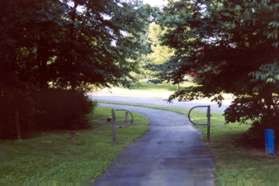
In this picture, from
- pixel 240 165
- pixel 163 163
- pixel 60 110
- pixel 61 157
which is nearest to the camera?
pixel 240 165

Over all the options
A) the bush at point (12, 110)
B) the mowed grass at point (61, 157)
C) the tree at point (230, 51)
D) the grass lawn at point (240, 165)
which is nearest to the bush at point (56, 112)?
the bush at point (12, 110)

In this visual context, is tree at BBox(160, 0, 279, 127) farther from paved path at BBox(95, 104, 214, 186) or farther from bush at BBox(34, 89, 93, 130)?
bush at BBox(34, 89, 93, 130)

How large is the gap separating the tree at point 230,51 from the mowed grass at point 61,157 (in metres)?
3.30

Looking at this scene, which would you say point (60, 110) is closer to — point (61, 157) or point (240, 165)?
point (61, 157)

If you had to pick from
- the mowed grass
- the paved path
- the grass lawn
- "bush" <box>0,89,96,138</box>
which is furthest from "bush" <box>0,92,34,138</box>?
the grass lawn

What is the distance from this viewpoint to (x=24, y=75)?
20859 mm

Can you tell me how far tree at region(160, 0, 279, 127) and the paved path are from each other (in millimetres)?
1735

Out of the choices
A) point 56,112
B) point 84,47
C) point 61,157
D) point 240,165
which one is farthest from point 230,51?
point 56,112

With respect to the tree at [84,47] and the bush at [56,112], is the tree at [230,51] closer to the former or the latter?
the tree at [84,47]

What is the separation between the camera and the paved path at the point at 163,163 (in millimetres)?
9852

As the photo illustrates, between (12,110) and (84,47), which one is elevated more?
(84,47)

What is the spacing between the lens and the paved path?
32.3 feet

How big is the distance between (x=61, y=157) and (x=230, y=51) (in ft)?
18.2

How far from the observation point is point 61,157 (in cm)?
1344
